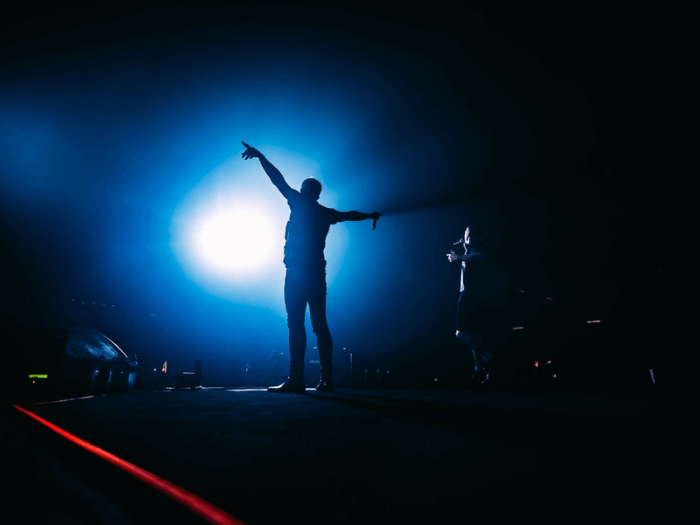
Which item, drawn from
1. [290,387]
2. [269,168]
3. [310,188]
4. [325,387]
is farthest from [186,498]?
[310,188]

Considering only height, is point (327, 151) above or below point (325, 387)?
above

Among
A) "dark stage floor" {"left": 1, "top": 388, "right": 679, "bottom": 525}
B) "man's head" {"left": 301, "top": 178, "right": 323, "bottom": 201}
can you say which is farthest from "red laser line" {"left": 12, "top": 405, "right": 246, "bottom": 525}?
"man's head" {"left": 301, "top": 178, "right": 323, "bottom": 201}

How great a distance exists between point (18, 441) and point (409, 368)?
5807mm

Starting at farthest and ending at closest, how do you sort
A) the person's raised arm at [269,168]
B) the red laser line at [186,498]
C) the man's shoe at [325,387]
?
the person's raised arm at [269,168] < the man's shoe at [325,387] < the red laser line at [186,498]

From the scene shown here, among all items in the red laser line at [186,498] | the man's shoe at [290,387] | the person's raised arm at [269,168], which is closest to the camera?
the red laser line at [186,498]

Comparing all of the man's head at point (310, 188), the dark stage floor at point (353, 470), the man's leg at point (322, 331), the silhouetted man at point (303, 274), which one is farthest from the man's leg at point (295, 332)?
the dark stage floor at point (353, 470)

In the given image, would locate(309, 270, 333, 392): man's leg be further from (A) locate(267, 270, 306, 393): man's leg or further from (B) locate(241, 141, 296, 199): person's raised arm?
(B) locate(241, 141, 296, 199): person's raised arm

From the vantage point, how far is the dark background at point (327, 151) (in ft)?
18.0

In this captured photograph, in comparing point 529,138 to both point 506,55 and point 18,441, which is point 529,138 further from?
point 18,441

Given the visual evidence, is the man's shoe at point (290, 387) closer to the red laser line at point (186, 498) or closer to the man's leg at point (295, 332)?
the man's leg at point (295, 332)

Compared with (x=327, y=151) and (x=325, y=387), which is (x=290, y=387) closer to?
(x=325, y=387)

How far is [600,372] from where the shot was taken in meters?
4.78

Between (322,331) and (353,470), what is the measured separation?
2.65 metres

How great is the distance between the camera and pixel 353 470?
621 millimetres
